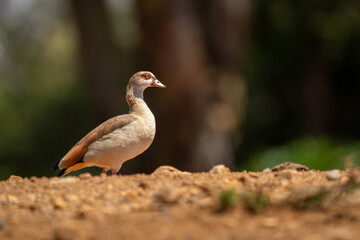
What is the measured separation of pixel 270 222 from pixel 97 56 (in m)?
12.9

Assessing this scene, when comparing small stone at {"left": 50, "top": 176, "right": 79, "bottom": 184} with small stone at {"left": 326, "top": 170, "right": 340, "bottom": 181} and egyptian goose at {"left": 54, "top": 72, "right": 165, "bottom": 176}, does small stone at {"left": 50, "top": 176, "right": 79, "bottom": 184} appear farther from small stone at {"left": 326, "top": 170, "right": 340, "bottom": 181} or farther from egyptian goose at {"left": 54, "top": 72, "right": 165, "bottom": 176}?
small stone at {"left": 326, "top": 170, "right": 340, "bottom": 181}

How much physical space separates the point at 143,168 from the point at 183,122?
102 inches

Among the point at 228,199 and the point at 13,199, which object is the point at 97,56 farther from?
the point at 228,199

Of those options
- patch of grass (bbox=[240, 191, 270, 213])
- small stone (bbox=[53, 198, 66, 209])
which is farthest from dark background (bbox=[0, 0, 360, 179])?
small stone (bbox=[53, 198, 66, 209])

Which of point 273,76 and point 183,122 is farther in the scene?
point 273,76

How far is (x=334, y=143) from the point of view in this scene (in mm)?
13523

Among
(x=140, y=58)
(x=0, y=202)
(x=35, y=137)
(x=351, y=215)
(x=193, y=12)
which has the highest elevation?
(x=35, y=137)

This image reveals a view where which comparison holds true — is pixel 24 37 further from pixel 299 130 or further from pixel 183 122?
pixel 183 122

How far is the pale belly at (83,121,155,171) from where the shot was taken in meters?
6.04

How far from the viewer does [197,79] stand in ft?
38.2

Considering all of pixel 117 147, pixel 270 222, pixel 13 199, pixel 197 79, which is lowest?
pixel 13 199

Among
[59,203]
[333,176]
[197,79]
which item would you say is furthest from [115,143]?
[197,79]

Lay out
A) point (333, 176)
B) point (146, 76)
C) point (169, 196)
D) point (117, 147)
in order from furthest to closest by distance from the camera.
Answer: point (146, 76)
point (117, 147)
point (333, 176)
point (169, 196)

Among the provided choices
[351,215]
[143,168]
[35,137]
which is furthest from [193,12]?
[35,137]
